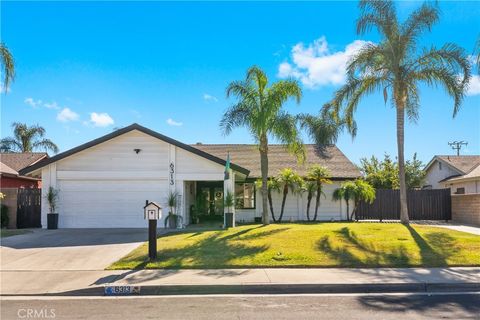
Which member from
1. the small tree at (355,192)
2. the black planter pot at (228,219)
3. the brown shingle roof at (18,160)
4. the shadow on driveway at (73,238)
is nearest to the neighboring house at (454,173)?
the small tree at (355,192)

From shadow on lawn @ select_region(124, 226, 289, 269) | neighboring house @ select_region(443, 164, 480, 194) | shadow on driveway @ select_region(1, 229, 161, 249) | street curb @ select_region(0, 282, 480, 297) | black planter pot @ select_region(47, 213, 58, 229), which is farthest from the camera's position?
neighboring house @ select_region(443, 164, 480, 194)

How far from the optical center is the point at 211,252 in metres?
12.1

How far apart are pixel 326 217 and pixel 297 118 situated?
736 cm

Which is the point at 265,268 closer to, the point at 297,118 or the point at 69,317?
the point at 69,317

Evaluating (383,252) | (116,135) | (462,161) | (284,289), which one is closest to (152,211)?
(284,289)

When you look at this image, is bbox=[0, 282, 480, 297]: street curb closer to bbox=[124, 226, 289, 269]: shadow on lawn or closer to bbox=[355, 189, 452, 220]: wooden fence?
bbox=[124, 226, 289, 269]: shadow on lawn

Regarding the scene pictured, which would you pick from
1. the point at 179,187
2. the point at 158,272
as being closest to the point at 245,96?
the point at 179,187

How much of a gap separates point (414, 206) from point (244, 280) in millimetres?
18105

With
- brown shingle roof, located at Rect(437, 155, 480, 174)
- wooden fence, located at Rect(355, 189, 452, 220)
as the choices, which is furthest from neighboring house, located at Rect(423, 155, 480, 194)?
wooden fence, located at Rect(355, 189, 452, 220)

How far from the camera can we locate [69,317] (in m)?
6.91

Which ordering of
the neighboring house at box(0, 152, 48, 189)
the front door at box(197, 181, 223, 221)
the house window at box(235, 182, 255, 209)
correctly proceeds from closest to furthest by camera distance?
the house window at box(235, 182, 255, 209) → the front door at box(197, 181, 223, 221) → the neighboring house at box(0, 152, 48, 189)

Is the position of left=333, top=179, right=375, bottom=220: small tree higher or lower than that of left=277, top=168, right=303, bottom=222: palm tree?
lower

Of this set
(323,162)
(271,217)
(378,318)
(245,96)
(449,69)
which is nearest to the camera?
(378,318)

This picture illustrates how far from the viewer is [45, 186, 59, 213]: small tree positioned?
61.5 feet
